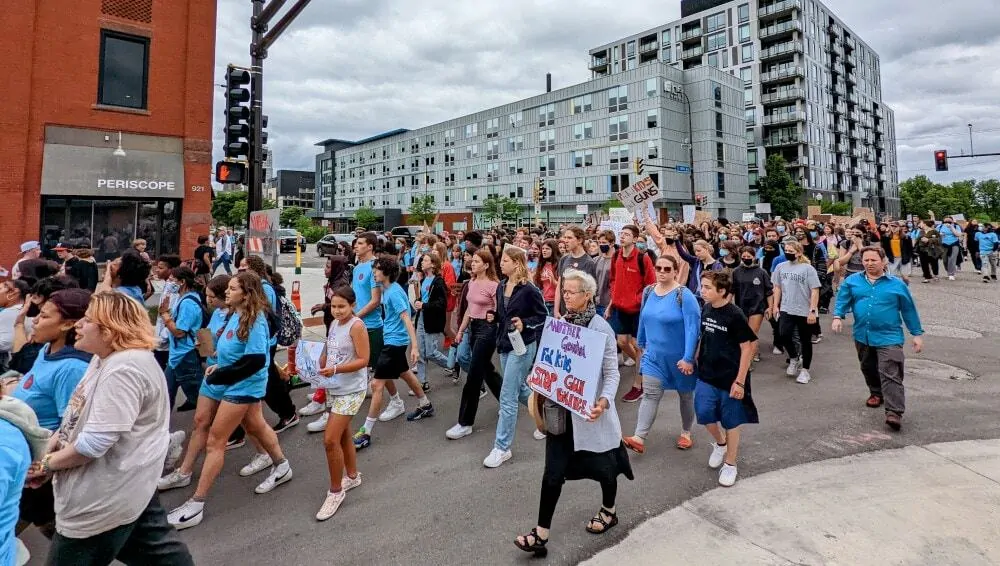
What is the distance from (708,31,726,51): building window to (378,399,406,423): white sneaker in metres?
75.4

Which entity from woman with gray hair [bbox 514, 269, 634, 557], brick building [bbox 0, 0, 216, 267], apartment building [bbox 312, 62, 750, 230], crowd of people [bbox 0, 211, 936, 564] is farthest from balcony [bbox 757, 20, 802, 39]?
woman with gray hair [bbox 514, 269, 634, 557]

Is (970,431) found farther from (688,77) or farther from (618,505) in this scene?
(688,77)

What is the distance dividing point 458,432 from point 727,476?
2.63 m

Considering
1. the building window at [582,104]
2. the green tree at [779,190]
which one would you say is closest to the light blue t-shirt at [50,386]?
the building window at [582,104]

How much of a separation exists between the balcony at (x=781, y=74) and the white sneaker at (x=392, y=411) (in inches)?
2874

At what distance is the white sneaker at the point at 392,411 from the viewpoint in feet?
19.8

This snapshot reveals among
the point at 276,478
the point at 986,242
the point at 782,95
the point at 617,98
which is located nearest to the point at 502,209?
the point at 617,98

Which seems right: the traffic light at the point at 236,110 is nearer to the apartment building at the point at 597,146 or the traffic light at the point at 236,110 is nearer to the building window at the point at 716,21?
the apartment building at the point at 597,146

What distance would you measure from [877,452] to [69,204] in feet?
64.6

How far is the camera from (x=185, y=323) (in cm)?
500

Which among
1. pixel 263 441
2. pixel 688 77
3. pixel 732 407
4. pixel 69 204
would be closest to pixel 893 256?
pixel 732 407

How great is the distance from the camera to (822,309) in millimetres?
11672

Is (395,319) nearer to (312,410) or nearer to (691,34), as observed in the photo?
(312,410)

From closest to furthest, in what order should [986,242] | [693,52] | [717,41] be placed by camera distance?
[986,242], [717,41], [693,52]
